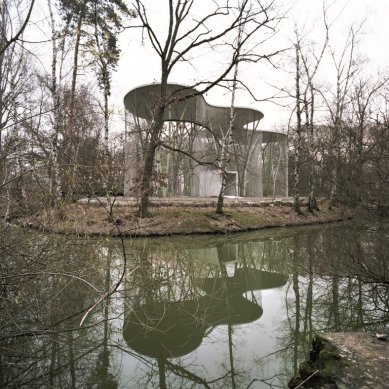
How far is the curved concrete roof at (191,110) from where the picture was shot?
23297 mm

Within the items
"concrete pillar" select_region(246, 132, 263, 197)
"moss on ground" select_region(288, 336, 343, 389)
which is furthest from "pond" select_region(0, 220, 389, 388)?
"concrete pillar" select_region(246, 132, 263, 197)

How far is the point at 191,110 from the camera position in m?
26.2

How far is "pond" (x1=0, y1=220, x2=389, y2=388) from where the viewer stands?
11.6 feet

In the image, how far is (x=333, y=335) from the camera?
3744 mm

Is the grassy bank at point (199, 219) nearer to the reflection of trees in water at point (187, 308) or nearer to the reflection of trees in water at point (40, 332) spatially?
the reflection of trees in water at point (187, 308)

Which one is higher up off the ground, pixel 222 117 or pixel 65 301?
pixel 222 117

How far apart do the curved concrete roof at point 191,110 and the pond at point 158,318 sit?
1608 cm

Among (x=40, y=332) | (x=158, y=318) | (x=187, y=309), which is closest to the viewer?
(x=40, y=332)

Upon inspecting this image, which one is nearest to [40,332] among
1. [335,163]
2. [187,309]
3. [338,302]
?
[187,309]

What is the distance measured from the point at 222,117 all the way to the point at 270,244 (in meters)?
16.2

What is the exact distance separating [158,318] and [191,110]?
2243 centimetres

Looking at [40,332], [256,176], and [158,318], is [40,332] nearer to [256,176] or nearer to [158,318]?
[158,318]

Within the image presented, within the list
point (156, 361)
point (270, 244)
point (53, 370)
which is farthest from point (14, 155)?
point (270, 244)

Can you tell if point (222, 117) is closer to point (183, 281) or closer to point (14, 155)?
point (183, 281)
